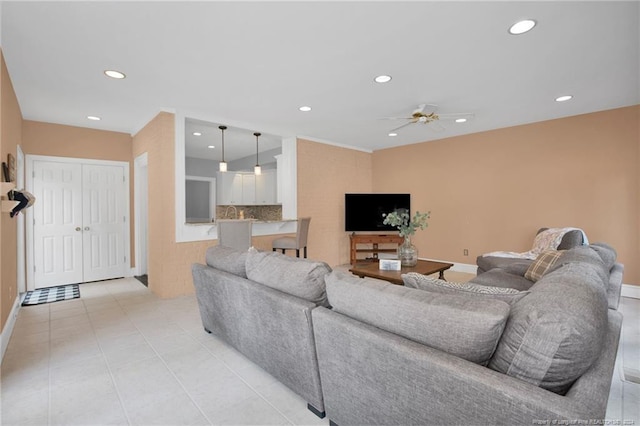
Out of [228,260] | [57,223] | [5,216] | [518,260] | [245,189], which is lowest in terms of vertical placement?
[518,260]

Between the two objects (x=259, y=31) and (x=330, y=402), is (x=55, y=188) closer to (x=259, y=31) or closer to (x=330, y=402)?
(x=259, y=31)

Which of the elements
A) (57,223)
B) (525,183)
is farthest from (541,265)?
(57,223)

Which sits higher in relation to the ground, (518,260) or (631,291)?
(518,260)

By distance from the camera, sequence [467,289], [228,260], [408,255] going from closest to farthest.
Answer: [467,289], [228,260], [408,255]

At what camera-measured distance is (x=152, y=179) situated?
452 cm

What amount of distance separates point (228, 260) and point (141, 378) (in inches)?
39.3

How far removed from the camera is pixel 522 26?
231 cm

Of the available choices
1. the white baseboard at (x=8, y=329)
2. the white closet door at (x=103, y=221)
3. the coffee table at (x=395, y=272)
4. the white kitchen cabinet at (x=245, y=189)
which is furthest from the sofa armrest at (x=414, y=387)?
the white kitchen cabinet at (x=245, y=189)

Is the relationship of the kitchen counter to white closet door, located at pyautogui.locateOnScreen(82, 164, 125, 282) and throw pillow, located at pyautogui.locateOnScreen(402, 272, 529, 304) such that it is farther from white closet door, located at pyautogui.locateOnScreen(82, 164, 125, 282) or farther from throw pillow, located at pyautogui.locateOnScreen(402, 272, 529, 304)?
throw pillow, located at pyautogui.locateOnScreen(402, 272, 529, 304)

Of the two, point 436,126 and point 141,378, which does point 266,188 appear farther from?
point 141,378

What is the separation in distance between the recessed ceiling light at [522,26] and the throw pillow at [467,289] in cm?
197

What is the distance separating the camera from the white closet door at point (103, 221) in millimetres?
5020

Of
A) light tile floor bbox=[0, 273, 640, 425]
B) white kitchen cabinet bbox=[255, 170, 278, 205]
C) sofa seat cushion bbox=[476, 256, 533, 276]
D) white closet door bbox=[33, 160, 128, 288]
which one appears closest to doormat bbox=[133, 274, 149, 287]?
white closet door bbox=[33, 160, 128, 288]

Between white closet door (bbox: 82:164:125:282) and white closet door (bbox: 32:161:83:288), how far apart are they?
0.09 metres
